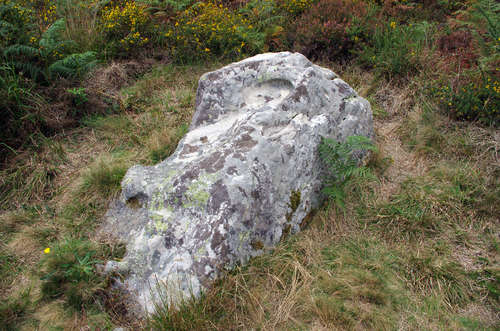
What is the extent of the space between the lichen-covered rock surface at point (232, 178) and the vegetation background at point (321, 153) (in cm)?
18

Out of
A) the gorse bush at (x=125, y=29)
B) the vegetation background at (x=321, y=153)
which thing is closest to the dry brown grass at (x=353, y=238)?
the vegetation background at (x=321, y=153)

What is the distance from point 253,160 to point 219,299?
3.95ft

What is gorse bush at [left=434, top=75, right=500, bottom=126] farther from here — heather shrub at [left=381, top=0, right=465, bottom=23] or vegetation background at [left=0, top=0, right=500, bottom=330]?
heather shrub at [left=381, top=0, right=465, bottom=23]

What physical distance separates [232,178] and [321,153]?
104 centimetres

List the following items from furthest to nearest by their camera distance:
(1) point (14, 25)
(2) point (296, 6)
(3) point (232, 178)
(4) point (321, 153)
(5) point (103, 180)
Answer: (2) point (296, 6), (1) point (14, 25), (5) point (103, 180), (4) point (321, 153), (3) point (232, 178)

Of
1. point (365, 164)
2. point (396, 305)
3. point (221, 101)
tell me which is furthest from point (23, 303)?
point (365, 164)

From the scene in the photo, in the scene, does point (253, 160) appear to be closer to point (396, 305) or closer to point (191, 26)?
point (396, 305)

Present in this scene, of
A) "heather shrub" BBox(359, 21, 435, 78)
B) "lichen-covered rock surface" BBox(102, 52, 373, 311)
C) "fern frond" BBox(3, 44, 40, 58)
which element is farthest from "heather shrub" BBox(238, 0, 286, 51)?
"fern frond" BBox(3, 44, 40, 58)

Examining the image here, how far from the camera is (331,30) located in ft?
18.4

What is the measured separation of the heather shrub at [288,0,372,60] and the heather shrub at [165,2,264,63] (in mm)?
727

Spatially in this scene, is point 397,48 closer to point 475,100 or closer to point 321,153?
point 475,100

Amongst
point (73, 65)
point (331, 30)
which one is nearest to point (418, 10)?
point (331, 30)

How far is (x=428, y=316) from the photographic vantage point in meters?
2.57

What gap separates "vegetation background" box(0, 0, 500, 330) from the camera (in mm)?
2650
